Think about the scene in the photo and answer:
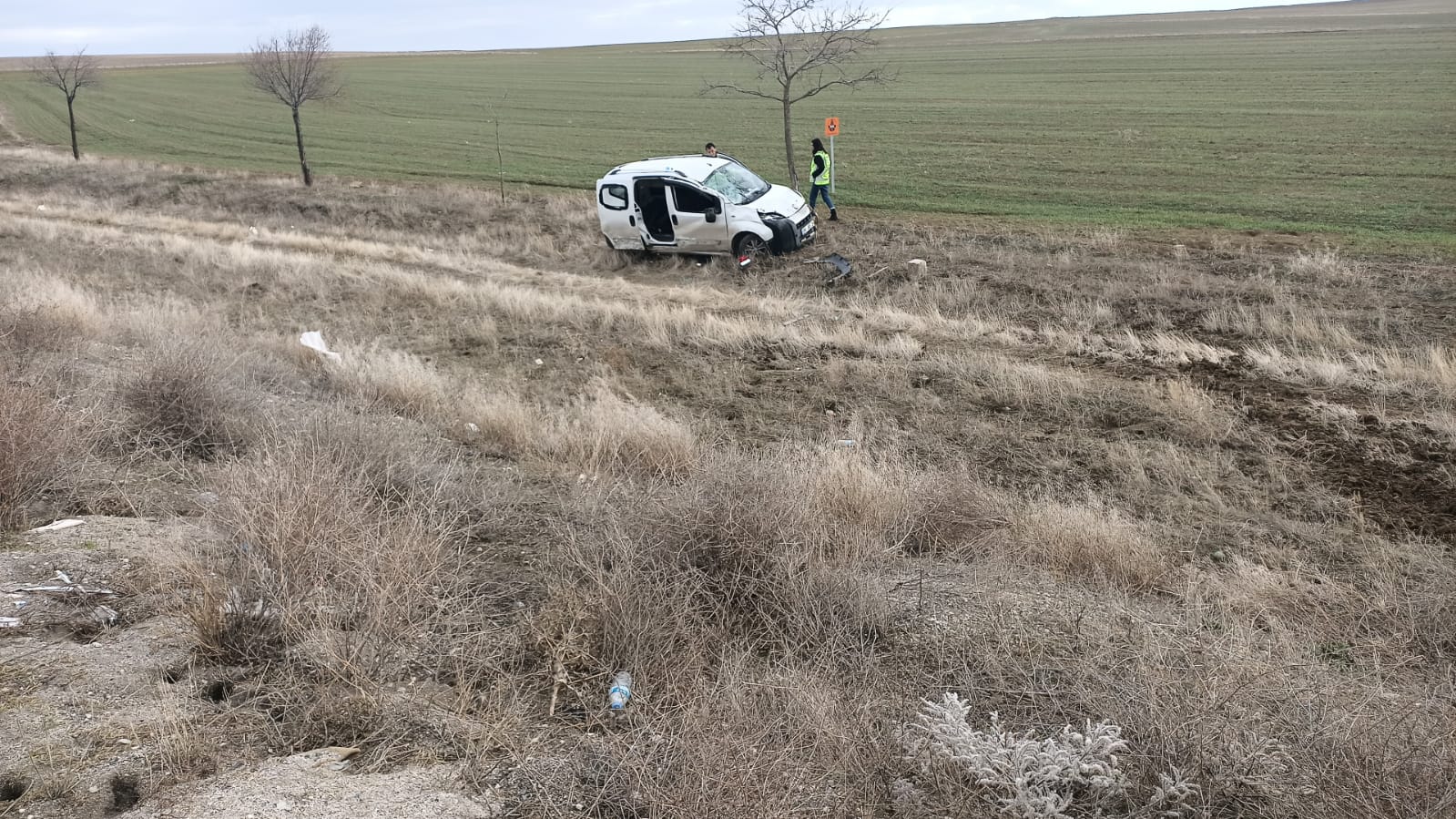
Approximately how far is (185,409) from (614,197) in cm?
1149

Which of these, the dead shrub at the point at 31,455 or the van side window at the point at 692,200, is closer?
the dead shrub at the point at 31,455

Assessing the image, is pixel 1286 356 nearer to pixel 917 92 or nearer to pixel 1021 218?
pixel 1021 218

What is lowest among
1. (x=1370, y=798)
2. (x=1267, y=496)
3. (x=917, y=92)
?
(x=1267, y=496)

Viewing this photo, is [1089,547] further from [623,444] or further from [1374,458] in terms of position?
[1374,458]

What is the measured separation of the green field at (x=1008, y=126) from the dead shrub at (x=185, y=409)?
1702 centimetres

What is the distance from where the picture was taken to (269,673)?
3490mm

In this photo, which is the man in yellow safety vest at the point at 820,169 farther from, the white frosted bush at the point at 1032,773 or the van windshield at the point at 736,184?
the white frosted bush at the point at 1032,773

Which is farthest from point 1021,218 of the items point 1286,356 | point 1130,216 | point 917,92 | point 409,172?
point 917,92

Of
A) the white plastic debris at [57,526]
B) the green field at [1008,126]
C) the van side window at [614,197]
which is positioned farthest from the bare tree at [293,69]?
the white plastic debris at [57,526]

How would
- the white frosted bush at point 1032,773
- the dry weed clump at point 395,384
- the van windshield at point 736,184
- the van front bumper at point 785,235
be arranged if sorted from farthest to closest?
the van windshield at point 736,184 < the van front bumper at point 785,235 < the dry weed clump at point 395,384 < the white frosted bush at point 1032,773

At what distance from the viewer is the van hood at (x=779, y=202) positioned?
1623 cm

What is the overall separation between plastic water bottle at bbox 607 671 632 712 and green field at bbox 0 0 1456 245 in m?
17.4

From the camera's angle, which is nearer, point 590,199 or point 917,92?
point 590,199

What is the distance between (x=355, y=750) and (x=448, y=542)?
1.80 meters
